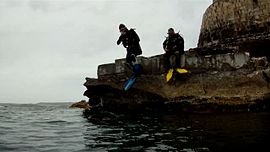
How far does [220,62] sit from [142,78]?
307cm

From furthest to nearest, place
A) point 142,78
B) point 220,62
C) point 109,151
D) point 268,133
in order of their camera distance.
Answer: point 142,78, point 220,62, point 268,133, point 109,151

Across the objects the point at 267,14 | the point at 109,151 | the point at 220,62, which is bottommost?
the point at 109,151

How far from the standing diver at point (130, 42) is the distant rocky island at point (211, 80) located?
42 cm

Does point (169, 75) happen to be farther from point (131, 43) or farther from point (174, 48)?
point (131, 43)

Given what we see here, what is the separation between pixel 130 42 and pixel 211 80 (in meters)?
3.48

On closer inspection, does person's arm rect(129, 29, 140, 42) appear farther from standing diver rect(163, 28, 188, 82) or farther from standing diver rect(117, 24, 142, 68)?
standing diver rect(163, 28, 188, 82)

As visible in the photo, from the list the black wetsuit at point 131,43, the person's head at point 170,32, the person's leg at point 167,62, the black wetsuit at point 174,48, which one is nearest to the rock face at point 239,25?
the black wetsuit at point 174,48

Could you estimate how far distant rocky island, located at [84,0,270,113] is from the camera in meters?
12.3

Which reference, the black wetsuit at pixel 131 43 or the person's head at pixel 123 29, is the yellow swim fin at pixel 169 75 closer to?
the black wetsuit at pixel 131 43

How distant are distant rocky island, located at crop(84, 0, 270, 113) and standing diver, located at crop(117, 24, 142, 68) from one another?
0.42m

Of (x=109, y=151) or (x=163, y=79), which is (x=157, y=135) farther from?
(x=163, y=79)

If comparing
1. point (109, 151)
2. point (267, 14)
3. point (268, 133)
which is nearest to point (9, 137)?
point (109, 151)

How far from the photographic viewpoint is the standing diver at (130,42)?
45.2 feet

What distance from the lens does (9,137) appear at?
7824 millimetres
